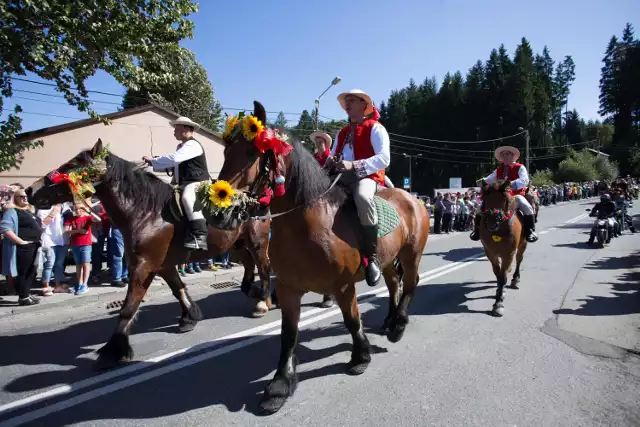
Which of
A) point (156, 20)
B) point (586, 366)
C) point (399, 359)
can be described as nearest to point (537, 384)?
point (586, 366)

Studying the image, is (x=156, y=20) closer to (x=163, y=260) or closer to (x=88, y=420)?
(x=163, y=260)

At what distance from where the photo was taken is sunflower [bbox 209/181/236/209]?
8.06ft

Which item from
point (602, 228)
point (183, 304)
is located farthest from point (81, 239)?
point (602, 228)

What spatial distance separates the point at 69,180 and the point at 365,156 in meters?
3.38

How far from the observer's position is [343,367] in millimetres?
3771

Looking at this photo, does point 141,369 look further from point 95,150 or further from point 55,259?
point 55,259

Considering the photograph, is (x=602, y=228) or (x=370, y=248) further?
(x=602, y=228)

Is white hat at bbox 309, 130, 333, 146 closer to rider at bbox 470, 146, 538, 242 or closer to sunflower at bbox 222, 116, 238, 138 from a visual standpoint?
rider at bbox 470, 146, 538, 242

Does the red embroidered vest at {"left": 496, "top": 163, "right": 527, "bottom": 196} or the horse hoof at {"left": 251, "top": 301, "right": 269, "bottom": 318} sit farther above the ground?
the red embroidered vest at {"left": 496, "top": 163, "right": 527, "bottom": 196}

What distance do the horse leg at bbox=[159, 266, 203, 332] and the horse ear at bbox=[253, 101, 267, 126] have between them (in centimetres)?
304

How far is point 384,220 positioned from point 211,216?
72.5 inches

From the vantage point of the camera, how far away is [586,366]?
12.3 ft

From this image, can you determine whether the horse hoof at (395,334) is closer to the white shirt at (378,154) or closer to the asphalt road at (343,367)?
the asphalt road at (343,367)

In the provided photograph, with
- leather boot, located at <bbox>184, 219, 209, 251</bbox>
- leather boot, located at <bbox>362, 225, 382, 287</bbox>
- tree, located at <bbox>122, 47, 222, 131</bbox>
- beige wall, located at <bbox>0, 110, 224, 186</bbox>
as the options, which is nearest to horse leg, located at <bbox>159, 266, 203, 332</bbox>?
leather boot, located at <bbox>184, 219, 209, 251</bbox>
